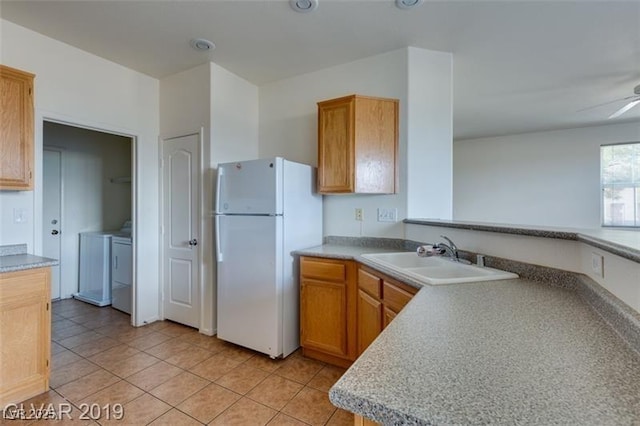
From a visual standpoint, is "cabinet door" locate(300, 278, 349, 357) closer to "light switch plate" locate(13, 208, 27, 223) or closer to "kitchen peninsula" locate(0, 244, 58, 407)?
"kitchen peninsula" locate(0, 244, 58, 407)

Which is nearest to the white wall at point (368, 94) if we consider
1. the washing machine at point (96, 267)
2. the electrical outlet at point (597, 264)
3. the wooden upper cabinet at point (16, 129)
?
the electrical outlet at point (597, 264)

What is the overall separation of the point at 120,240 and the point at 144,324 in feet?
3.46

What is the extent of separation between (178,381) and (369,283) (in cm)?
152

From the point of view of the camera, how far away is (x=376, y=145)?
8.32 ft

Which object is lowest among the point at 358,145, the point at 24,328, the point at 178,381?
the point at 178,381

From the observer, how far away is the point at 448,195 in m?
2.73

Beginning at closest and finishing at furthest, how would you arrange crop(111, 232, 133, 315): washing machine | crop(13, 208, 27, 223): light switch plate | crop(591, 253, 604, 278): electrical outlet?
crop(591, 253, 604, 278): electrical outlet < crop(13, 208, 27, 223): light switch plate < crop(111, 232, 133, 315): washing machine

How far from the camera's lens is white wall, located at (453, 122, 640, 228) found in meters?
4.89

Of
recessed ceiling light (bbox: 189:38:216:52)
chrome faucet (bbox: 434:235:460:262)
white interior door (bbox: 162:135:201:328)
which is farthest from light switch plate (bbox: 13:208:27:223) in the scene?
chrome faucet (bbox: 434:235:460:262)

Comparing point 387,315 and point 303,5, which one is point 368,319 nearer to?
point 387,315

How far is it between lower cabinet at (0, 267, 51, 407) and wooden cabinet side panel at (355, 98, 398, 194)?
231 centimetres

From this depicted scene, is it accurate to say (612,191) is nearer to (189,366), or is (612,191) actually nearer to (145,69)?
(189,366)

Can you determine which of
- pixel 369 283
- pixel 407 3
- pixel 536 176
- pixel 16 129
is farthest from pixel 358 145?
pixel 536 176

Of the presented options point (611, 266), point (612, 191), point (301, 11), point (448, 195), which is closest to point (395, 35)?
point (301, 11)
